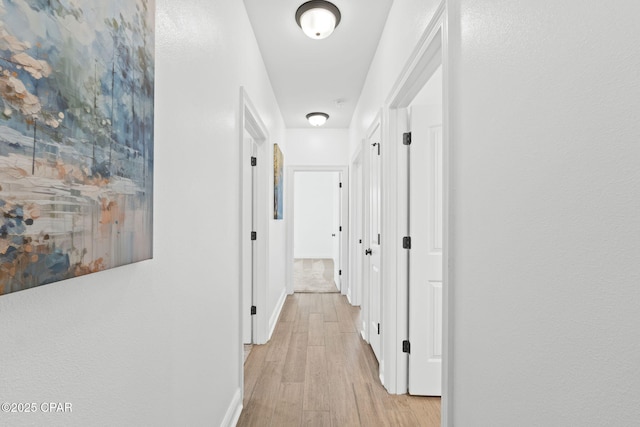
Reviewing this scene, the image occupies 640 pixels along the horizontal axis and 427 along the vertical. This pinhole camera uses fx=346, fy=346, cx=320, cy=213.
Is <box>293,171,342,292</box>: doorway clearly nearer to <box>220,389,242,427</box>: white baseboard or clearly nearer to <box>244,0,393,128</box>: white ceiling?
<box>244,0,393,128</box>: white ceiling

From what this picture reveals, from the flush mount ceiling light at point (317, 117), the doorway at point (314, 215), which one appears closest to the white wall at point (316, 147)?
the flush mount ceiling light at point (317, 117)

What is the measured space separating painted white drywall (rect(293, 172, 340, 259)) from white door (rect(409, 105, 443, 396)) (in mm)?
7139

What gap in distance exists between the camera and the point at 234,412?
204cm

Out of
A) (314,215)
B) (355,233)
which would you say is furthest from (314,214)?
(355,233)

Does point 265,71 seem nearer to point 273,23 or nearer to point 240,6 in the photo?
point 273,23

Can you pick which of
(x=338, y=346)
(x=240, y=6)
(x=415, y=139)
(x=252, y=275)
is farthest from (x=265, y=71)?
(x=338, y=346)

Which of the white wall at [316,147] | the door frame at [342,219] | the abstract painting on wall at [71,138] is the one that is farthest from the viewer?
the white wall at [316,147]

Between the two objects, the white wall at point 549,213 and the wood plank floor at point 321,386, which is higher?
the white wall at point 549,213

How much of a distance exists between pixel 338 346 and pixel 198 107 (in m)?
2.63

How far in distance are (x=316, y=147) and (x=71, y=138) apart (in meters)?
4.84

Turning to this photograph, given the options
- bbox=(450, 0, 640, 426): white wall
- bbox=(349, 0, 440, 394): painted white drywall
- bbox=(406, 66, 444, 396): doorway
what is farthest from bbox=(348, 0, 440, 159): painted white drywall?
bbox=(450, 0, 640, 426): white wall

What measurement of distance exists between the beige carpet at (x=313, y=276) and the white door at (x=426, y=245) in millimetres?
3401

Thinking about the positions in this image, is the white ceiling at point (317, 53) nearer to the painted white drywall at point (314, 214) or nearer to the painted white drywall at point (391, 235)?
the painted white drywall at point (391, 235)

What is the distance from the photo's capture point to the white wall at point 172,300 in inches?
25.7
